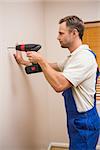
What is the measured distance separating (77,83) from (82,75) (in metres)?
0.06

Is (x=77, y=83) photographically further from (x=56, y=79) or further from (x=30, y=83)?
(x=30, y=83)

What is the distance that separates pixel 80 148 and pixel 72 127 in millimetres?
152

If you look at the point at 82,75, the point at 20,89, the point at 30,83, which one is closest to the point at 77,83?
the point at 82,75

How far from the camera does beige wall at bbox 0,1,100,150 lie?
1.60 metres

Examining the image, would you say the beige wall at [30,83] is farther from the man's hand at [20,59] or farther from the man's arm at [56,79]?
the man's arm at [56,79]

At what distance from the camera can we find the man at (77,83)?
1.53m

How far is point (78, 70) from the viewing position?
153 cm

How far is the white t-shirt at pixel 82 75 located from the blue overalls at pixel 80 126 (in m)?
0.04

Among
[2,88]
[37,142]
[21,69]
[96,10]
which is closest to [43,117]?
[37,142]

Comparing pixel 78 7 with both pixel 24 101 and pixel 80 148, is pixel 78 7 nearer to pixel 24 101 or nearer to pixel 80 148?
pixel 24 101

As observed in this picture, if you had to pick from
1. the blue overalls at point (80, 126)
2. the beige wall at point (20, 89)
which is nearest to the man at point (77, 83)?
the blue overalls at point (80, 126)

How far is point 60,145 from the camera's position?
8.77 feet

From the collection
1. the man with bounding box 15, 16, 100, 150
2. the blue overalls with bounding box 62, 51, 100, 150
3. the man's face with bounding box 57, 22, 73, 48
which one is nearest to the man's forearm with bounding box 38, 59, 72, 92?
the man with bounding box 15, 16, 100, 150

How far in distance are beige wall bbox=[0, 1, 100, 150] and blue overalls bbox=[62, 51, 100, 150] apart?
42 centimetres
